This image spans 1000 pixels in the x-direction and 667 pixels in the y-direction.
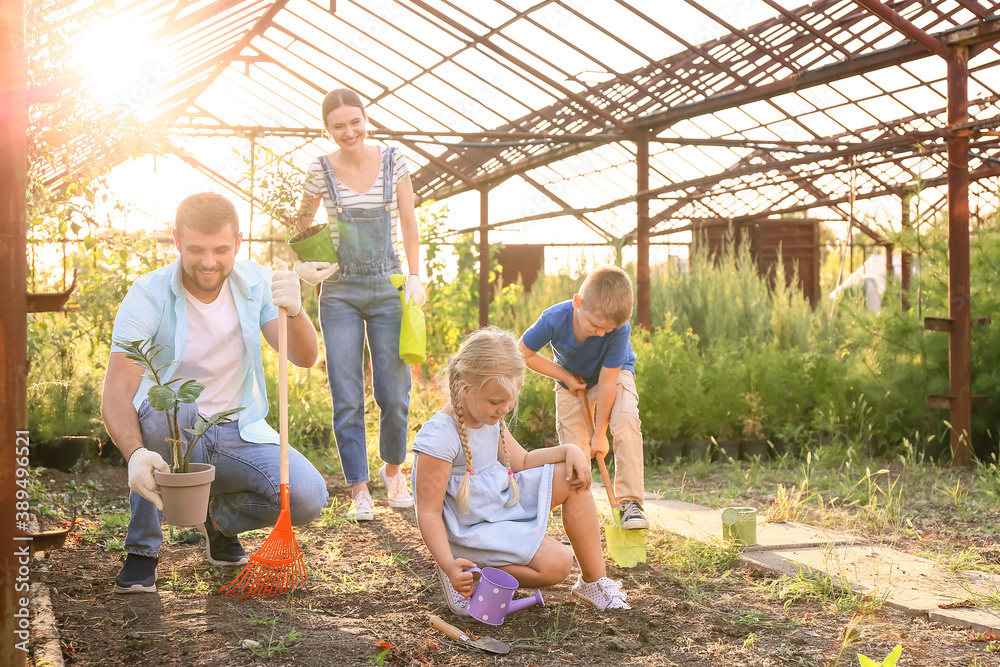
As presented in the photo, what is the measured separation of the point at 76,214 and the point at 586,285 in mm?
2365

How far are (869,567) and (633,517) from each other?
750mm

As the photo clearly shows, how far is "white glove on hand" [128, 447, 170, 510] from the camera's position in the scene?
6.77 feet

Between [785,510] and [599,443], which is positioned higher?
[599,443]

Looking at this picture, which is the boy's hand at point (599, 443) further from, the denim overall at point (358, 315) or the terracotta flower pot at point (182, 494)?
the terracotta flower pot at point (182, 494)

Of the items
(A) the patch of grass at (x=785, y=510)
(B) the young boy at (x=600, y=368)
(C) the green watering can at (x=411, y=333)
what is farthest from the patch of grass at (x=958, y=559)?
(C) the green watering can at (x=411, y=333)

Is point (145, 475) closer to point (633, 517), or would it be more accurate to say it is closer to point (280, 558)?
point (280, 558)

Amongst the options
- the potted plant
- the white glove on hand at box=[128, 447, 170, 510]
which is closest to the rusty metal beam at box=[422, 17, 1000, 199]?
the potted plant

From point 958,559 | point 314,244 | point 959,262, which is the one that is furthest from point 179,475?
point 959,262

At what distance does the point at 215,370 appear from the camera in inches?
98.1

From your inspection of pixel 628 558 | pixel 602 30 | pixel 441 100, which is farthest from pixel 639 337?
pixel 441 100

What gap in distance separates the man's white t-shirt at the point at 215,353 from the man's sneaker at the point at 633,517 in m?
1.27

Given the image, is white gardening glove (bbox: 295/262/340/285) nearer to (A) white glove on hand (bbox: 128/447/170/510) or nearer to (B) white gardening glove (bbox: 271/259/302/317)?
(B) white gardening glove (bbox: 271/259/302/317)

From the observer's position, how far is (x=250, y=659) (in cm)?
184

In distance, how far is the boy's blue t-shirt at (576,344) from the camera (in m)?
3.05
